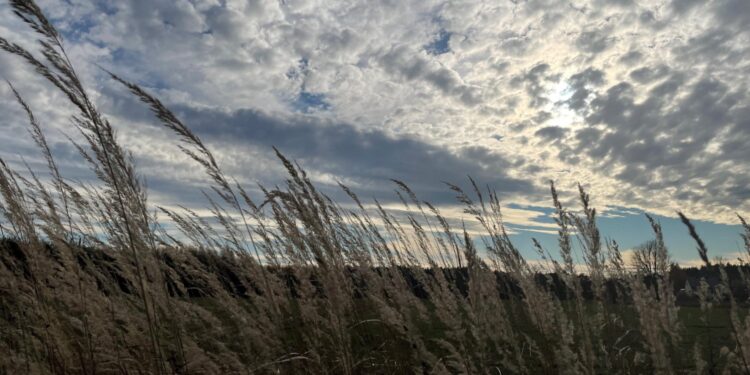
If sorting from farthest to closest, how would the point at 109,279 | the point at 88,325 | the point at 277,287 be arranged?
the point at 109,279 < the point at 277,287 < the point at 88,325

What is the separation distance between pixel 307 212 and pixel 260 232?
1.54 metres

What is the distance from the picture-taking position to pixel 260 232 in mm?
3529

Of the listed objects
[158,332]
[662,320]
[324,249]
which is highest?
[324,249]

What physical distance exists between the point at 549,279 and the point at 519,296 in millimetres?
515

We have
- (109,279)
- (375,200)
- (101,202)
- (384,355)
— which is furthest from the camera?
(375,200)

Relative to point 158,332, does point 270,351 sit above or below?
below

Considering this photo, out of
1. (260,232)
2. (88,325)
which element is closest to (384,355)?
(260,232)

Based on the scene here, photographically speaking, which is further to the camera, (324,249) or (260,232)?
(260,232)

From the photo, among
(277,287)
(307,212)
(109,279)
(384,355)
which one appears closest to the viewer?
(307,212)

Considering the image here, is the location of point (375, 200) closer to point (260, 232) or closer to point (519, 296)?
point (260, 232)

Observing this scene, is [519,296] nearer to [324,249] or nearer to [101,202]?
[324,249]

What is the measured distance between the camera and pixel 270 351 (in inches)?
113

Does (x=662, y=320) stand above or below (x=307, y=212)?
below

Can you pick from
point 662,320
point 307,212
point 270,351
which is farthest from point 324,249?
point 662,320
